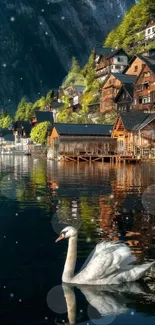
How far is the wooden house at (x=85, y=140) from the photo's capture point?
7044 cm

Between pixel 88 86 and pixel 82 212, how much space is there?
3399 inches

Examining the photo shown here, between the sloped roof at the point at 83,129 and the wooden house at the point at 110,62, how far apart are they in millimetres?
27471

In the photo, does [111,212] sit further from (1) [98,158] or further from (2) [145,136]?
(1) [98,158]

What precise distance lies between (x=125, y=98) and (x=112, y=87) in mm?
6531

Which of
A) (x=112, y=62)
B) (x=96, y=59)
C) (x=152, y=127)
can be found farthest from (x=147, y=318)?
(x=96, y=59)

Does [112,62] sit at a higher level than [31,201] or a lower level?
higher

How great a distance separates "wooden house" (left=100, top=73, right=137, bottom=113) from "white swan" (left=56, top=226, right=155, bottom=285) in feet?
233

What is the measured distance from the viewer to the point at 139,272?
8695 millimetres

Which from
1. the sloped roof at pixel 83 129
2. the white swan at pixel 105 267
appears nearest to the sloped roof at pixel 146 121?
the sloped roof at pixel 83 129

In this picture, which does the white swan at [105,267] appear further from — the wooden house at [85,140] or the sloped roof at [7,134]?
the sloped roof at [7,134]

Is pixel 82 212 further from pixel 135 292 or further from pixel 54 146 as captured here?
pixel 54 146

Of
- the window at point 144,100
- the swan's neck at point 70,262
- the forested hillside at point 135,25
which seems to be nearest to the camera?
the swan's neck at point 70,262

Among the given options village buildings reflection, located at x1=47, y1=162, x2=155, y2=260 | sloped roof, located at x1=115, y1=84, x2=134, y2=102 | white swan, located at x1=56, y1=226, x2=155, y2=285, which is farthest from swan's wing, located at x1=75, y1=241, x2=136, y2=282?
sloped roof, located at x1=115, y1=84, x2=134, y2=102

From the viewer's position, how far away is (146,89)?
227 ft
